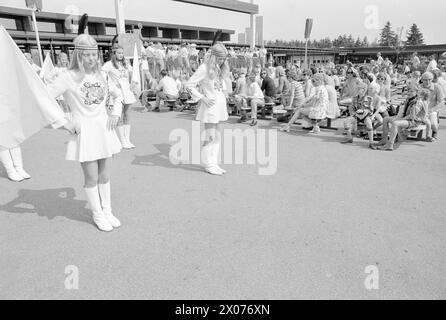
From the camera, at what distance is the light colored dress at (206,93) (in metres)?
5.19

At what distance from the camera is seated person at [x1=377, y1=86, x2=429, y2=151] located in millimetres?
6797

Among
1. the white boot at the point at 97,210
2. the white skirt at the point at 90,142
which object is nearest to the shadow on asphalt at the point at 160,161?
the white boot at the point at 97,210

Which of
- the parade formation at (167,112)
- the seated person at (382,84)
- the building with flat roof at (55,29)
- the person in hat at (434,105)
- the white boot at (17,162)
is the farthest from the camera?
the building with flat roof at (55,29)

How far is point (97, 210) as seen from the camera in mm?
3658

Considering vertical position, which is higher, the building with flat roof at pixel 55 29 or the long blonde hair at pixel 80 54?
the building with flat roof at pixel 55 29

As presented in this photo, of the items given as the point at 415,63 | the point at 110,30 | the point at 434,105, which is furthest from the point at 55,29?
the point at 434,105

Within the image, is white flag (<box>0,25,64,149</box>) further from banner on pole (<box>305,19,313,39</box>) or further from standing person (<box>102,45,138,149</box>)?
banner on pole (<box>305,19,313,39</box>)

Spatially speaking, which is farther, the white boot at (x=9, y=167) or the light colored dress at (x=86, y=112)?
the white boot at (x=9, y=167)

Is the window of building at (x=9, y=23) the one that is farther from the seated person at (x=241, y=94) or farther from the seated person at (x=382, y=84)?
the seated person at (x=382, y=84)

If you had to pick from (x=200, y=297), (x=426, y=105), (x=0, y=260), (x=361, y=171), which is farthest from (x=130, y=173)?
(x=426, y=105)

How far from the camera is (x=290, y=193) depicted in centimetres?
467

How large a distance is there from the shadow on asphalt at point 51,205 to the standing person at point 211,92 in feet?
7.07

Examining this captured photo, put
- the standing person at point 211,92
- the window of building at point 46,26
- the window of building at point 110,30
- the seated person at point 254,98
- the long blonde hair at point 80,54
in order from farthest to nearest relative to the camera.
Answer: the window of building at point 110,30, the window of building at point 46,26, the seated person at point 254,98, the standing person at point 211,92, the long blonde hair at point 80,54

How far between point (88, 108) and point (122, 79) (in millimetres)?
3446
